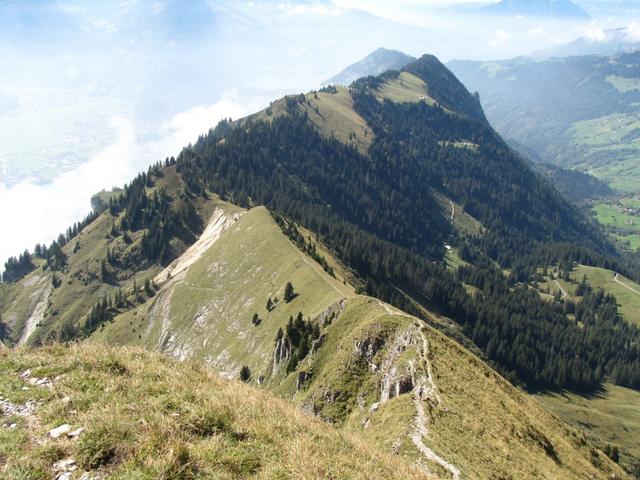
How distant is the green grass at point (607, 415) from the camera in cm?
11850

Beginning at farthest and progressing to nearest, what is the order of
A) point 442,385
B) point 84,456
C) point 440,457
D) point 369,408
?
point 369,408
point 442,385
point 440,457
point 84,456

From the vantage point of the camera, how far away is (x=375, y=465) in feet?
44.9

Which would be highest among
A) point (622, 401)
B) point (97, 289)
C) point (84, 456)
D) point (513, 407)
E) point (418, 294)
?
point (84, 456)

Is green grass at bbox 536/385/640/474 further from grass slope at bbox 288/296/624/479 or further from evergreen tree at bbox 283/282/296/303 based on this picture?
evergreen tree at bbox 283/282/296/303

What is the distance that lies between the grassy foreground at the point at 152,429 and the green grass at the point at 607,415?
127422 millimetres

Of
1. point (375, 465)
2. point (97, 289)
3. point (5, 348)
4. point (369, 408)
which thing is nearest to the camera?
point (375, 465)

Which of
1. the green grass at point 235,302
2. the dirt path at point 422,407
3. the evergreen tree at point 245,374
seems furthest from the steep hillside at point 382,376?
the evergreen tree at point 245,374

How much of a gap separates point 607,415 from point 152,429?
16709 cm

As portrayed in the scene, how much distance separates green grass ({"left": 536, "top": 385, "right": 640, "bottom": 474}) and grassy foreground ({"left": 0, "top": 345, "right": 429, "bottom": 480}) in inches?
5017

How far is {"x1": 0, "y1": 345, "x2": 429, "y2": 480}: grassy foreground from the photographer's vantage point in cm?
1150

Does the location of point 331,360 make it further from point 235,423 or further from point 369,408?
point 235,423

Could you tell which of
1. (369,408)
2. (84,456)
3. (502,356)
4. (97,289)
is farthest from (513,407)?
(97,289)

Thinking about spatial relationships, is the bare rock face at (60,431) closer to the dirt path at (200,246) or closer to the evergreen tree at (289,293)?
the evergreen tree at (289,293)

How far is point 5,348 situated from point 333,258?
132m
